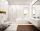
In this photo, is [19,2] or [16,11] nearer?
[16,11]

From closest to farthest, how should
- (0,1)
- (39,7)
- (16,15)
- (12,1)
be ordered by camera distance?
(39,7) → (0,1) → (16,15) → (12,1)

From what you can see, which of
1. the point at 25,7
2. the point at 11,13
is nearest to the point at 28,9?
the point at 25,7

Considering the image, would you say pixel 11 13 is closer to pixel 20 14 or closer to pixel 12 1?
pixel 20 14

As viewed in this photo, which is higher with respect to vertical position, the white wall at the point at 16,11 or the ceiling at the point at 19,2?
the ceiling at the point at 19,2

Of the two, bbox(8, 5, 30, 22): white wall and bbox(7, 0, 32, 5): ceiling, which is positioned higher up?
bbox(7, 0, 32, 5): ceiling

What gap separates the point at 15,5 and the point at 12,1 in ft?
0.54

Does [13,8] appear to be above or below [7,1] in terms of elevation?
below

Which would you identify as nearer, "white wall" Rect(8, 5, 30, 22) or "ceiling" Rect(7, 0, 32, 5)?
"white wall" Rect(8, 5, 30, 22)

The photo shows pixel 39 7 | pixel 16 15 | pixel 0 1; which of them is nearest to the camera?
pixel 39 7

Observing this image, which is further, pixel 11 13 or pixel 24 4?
pixel 24 4

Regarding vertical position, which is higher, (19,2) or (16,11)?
(19,2)

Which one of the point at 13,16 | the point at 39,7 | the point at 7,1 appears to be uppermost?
the point at 7,1

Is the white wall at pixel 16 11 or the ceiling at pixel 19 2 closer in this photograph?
the white wall at pixel 16 11

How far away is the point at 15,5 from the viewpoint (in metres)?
1.95
